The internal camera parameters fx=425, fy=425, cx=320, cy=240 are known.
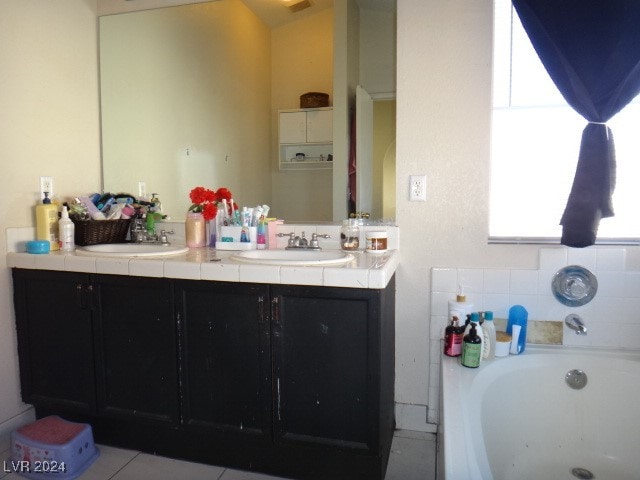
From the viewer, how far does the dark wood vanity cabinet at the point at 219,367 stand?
4.79 feet

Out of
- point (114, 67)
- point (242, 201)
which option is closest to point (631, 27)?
point (242, 201)

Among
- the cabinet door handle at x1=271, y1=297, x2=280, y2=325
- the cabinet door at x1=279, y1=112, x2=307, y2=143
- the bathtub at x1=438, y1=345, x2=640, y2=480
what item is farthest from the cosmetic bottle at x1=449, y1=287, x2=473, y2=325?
the cabinet door at x1=279, y1=112, x2=307, y2=143

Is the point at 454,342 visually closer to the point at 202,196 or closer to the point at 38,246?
the point at 202,196

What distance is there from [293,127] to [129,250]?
97 cm

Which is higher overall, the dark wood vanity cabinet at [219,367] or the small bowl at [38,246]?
the small bowl at [38,246]

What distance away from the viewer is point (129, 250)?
201 cm

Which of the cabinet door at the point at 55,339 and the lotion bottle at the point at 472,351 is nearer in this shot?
the lotion bottle at the point at 472,351

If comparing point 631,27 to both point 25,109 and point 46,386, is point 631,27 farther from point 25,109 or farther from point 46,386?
point 46,386

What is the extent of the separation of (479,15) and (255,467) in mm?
2012

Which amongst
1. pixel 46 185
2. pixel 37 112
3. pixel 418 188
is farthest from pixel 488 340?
pixel 37 112

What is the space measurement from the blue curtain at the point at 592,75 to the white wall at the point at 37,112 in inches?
83.2

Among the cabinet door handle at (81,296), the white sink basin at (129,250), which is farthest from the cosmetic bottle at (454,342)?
the cabinet door handle at (81,296)

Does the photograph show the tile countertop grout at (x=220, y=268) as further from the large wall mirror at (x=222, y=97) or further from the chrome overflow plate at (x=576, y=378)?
the chrome overflow plate at (x=576, y=378)

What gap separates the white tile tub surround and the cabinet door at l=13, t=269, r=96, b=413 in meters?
1.47
